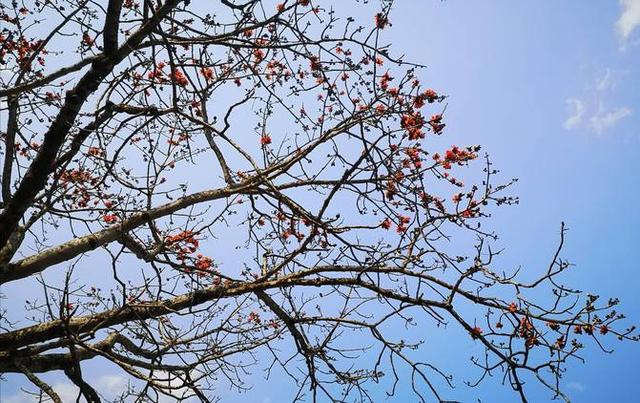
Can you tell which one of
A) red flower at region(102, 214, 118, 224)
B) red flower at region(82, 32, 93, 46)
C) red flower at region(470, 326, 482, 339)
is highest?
red flower at region(82, 32, 93, 46)

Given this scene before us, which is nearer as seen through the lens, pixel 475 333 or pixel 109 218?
pixel 475 333

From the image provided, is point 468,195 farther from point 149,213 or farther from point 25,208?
point 25,208

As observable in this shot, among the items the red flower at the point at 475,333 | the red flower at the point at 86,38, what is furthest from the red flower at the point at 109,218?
the red flower at the point at 475,333

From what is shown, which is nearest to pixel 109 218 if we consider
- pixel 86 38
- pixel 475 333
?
pixel 86 38

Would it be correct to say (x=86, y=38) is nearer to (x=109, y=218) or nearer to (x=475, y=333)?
(x=109, y=218)

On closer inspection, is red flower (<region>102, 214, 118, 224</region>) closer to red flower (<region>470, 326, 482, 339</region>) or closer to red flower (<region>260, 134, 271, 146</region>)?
red flower (<region>260, 134, 271, 146</region>)

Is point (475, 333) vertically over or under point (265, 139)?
under

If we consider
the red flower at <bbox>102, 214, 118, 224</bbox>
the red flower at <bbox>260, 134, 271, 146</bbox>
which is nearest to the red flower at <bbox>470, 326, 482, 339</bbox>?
the red flower at <bbox>260, 134, 271, 146</bbox>

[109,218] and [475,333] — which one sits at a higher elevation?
[109,218]

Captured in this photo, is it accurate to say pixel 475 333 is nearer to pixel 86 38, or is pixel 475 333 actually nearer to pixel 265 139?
pixel 265 139

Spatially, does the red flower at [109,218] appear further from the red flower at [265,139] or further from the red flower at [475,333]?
the red flower at [475,333]

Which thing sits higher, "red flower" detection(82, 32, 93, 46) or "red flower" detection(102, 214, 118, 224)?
"red flower" detection(82, 32, 93, 46)

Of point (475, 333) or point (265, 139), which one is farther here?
point (265, 139)

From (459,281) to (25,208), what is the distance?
3828mm
